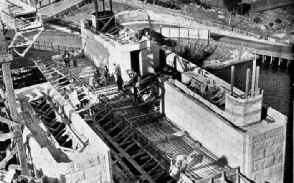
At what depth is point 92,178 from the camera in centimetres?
1986

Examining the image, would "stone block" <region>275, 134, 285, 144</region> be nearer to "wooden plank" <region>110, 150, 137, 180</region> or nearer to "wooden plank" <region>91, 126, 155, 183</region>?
"wooden plank" <region>91, 126, 155, 183</region>

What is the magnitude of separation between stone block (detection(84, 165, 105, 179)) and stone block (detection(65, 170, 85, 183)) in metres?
0.19

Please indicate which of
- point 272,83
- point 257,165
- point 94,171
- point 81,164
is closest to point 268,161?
point 257,165

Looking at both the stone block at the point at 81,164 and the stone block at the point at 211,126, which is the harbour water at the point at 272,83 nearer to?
the stone block at the point at 211,126

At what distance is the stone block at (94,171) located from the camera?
64.4 feet

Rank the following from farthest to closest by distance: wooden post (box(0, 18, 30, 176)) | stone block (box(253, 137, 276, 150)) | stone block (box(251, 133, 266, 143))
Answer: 1. stone block (box(253, 137, 276, 150))
2. stone block (box(251, 133, 266, 143))
3. wooden post (box(0, 18, 30, 176))

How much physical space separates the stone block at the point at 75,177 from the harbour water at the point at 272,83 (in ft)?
92.9

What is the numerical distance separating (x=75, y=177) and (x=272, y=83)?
3665 centimetres

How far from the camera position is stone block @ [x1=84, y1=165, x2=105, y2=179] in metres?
19.6

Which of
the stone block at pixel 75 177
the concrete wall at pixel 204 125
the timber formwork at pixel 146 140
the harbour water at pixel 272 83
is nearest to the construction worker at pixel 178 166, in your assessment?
the timber formwork at pixel 146 140

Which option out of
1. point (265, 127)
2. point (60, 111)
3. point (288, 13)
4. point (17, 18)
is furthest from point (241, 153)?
point (288, 13)

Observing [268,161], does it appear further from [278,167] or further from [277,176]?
[277,176]

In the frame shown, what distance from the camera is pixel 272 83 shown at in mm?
51906

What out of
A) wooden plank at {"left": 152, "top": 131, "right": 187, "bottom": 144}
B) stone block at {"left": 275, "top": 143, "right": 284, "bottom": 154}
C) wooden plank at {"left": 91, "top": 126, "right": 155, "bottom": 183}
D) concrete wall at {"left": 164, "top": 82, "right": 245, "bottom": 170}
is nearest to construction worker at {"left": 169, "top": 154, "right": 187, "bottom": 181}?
wooden plank at {"left": 91, "top": 126, "right": 155, "bottom": 183}
